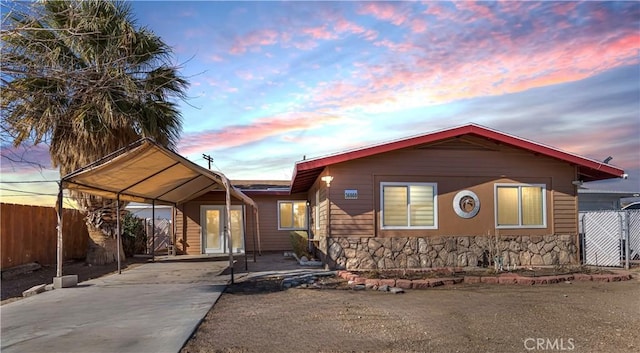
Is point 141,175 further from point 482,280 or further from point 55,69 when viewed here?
point 482,280

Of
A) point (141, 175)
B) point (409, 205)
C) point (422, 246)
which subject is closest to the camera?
point (141, 175)

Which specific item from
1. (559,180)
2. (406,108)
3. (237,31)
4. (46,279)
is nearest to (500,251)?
(559,180)

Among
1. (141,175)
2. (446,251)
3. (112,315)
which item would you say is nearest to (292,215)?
(446,251)

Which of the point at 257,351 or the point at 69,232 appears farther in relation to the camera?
the point at 69,232

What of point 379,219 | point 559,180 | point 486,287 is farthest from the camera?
point 559,180

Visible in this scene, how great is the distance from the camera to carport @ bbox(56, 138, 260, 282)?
400 inches

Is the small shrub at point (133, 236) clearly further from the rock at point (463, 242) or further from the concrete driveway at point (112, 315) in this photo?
the rock at point (463, 242)

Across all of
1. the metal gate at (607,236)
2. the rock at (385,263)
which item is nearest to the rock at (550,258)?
the metal gate at (607,236)

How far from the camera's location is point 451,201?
532 inches

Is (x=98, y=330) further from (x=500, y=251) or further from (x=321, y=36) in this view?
(x=500, y=251)

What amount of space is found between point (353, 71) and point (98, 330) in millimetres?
8040

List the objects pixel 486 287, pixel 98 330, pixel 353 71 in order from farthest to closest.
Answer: pixel 353 71 < pixel 486 287 < pixel 98 330

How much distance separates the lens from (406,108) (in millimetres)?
14336

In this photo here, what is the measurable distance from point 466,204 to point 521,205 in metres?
1.71
